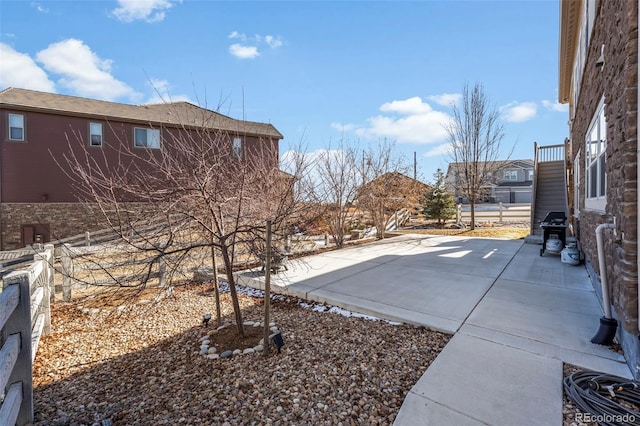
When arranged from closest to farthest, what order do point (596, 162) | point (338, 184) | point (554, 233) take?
point (596, 162)
point (554, 233)
point (338, 184)

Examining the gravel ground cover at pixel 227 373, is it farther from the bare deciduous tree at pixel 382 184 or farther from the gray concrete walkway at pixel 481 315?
the bare deciduous tree at pixel 382 184

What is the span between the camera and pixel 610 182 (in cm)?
327

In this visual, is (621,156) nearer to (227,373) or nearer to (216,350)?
(227,373)

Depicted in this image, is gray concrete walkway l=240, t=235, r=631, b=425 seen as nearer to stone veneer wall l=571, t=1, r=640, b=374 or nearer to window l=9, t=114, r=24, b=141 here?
stone veneer wall l=571, t=1, r=640, b=374

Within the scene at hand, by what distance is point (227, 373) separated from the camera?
2.62 m

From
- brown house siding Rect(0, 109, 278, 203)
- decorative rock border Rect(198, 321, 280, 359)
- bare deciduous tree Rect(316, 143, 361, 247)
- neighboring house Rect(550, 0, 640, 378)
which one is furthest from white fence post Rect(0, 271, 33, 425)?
brown house siding Rect(0, 109, 278, 203)

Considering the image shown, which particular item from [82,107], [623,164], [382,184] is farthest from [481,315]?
[82,107]

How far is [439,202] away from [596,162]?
11.2 meters

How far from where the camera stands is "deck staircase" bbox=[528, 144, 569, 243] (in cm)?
1030

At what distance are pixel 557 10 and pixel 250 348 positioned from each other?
12444mm

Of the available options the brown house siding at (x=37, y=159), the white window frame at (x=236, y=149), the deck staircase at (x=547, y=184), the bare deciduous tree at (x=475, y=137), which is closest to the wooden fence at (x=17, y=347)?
the white window frame at (x=236, y=149)

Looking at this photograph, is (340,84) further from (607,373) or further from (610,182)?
(607,373)

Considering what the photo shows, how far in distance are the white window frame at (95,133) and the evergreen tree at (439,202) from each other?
1616cm

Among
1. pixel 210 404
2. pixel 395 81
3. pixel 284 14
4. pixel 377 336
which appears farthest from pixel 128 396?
pixel 395 81
